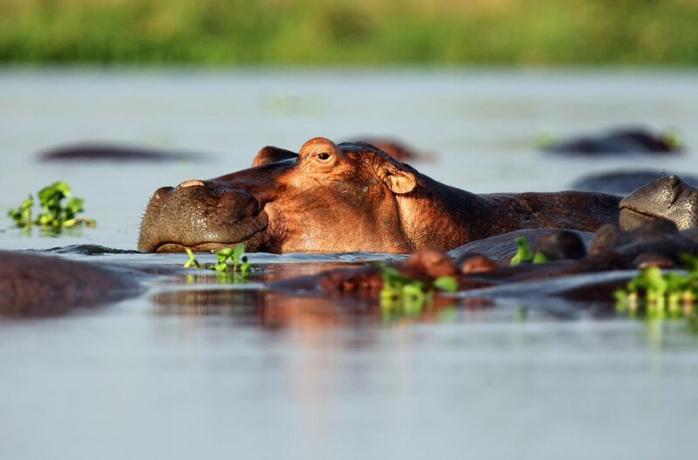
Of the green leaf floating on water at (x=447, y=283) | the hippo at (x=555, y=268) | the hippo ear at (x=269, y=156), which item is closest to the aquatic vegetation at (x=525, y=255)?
the hippo at (x=555, y=268)

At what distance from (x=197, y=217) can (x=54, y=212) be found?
138 inches

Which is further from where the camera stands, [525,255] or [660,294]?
[525,255]

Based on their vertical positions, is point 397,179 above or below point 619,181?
below

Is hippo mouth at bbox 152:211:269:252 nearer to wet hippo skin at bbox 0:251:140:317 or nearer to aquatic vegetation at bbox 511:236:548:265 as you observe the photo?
wet hippo skin at bbox 0:251:140:317

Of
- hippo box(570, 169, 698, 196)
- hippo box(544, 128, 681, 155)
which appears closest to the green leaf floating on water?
hippo box(570, 169, 698, 196)

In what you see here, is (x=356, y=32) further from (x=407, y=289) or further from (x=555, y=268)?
(x=407, y=289)

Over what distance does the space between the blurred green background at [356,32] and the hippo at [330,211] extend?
33823mm

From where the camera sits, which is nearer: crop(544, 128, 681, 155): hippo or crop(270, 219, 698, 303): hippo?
crop(270, 219, 698, 303): hippo

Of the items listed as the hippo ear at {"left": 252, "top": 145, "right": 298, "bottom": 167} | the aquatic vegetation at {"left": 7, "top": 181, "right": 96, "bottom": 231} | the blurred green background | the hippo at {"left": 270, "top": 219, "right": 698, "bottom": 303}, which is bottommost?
the hippo at {"left": 270, "top": 219, "right": 698, "bottom": 303}

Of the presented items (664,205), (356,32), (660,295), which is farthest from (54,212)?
(356,32)

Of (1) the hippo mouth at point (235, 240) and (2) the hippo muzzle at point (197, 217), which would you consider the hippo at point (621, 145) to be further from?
(2) the hippo muzzle at point (197, 217)

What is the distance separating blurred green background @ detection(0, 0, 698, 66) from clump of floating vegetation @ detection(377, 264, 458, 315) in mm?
35723

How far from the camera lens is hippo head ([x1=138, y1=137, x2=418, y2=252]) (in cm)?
858

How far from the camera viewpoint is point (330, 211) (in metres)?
8.88
